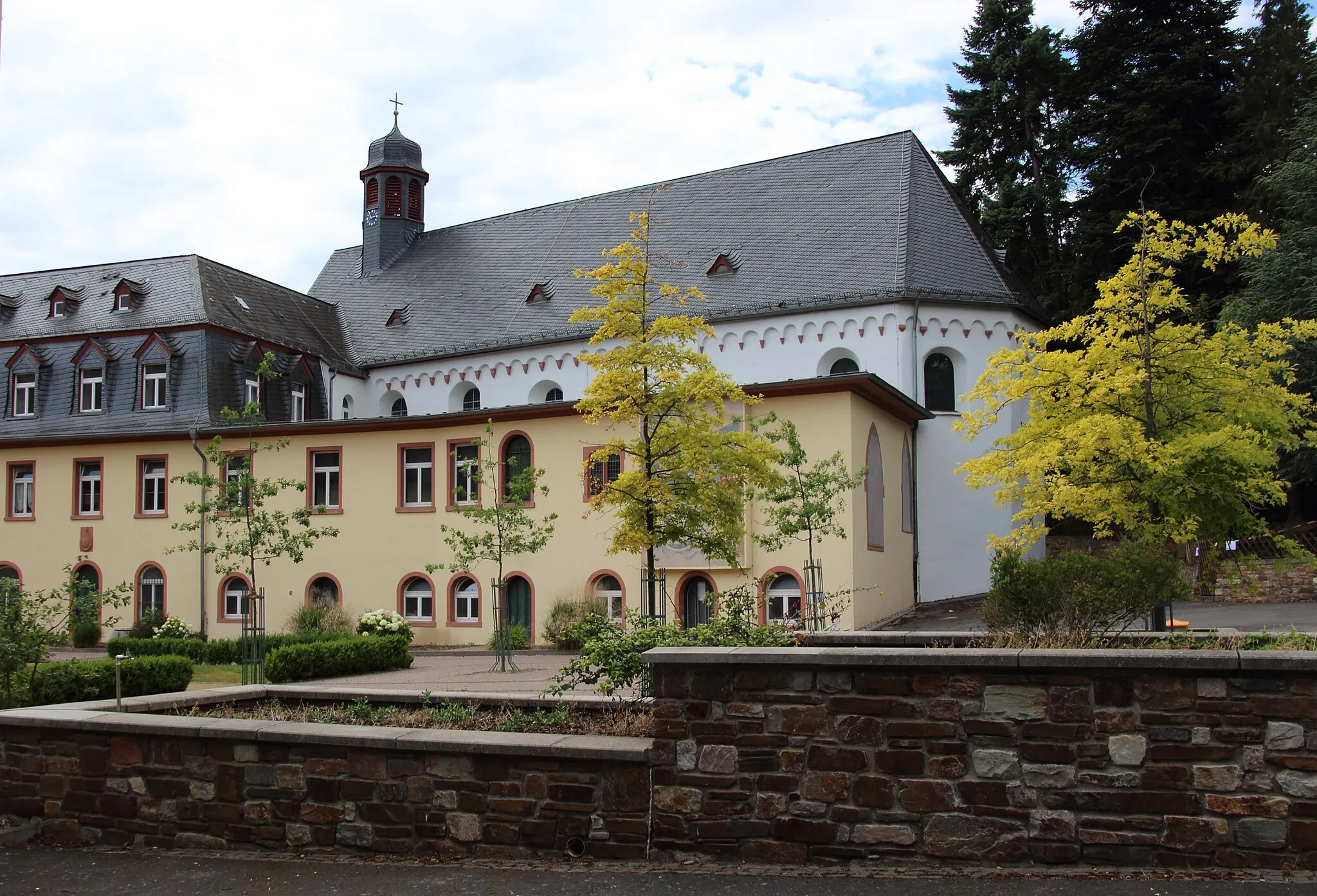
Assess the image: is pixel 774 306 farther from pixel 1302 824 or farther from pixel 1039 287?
pixel 1302 824

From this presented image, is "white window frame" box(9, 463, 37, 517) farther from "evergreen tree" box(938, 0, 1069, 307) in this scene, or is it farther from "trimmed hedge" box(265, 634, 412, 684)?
"evergreen tree" box(938, 0, 1069, 307)

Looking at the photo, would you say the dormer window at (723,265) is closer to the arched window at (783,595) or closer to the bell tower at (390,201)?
the arched window at (783,595)

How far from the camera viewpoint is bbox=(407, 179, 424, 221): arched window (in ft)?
137

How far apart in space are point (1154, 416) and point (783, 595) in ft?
30.1

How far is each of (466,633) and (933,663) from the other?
70.3 ft

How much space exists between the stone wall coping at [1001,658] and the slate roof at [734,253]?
71.1 feet

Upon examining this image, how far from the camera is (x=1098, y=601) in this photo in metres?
7.30

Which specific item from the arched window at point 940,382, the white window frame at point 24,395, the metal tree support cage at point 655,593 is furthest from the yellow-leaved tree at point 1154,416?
the white window frame at point 24,395

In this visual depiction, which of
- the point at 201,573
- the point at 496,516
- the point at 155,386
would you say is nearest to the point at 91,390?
the point at 155,386

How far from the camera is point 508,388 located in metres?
32.1

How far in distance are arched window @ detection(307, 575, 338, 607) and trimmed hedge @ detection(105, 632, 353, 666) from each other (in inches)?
126

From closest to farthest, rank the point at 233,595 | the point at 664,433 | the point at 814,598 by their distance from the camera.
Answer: the point at 814,598 < the point at 664,433 < the point at 233,595

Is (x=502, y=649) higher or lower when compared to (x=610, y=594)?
lower

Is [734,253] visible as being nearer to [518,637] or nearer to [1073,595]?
[518,637]
